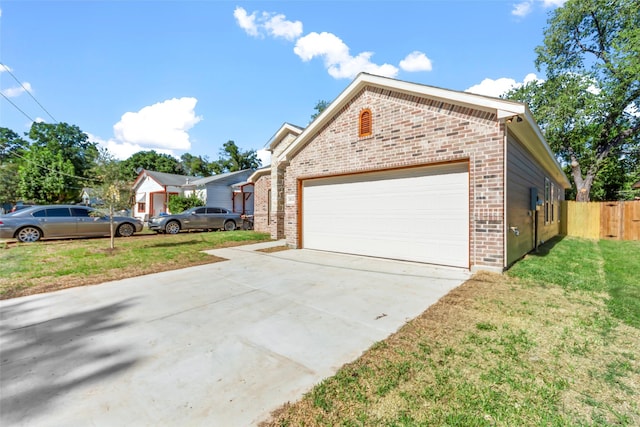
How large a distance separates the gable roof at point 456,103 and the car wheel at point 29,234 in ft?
32.6

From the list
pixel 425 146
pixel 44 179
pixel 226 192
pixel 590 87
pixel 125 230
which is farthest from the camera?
pixel 44 179

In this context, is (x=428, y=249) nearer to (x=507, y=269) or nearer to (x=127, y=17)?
(x=507, y=269)

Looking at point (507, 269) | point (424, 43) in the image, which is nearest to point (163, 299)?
point (507, 269)

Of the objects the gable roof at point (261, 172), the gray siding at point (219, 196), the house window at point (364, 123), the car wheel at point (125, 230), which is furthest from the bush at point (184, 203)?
the house window at point (364, 123)

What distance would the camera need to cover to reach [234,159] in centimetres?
Result: 4012

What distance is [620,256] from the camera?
333 inches

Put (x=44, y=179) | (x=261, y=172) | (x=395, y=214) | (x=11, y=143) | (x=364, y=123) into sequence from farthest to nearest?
(x=11, y=143), (x=44, y=179), (x=261, y=172), (x=364, y=123), (x=395, y=214)

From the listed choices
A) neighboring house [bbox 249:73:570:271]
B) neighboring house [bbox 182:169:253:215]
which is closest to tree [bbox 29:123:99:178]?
neighboring house [bbox 182:169:253:215]

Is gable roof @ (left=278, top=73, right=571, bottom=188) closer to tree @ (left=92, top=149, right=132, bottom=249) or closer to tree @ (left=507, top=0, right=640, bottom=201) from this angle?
tree @ (left=92, top=149, right=132, bottom=249)

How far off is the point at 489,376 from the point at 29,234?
15017mm

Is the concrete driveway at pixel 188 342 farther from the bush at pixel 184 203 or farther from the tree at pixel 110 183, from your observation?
the bush at pixel 184 203

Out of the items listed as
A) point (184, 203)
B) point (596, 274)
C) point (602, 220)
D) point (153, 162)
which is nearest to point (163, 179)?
point (184, 203)

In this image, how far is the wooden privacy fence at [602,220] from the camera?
42.8 ft

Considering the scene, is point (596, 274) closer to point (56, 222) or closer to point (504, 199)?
point (504, 199)
